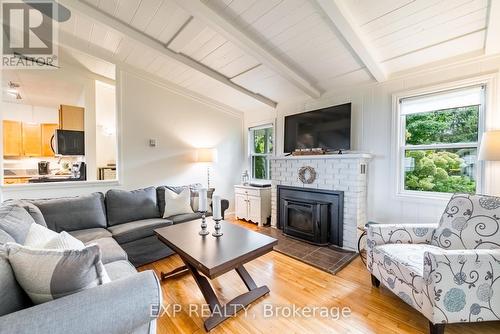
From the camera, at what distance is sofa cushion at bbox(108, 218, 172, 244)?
7.69 ft

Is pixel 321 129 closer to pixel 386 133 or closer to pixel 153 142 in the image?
pixel 386 133

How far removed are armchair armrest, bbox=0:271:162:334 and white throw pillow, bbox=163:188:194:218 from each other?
1.98 metres

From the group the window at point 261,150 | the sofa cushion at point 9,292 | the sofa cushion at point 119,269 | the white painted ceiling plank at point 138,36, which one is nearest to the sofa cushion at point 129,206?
the sofa cushion at point 119,269

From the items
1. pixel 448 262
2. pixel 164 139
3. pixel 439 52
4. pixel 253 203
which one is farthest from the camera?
pixel 253 203

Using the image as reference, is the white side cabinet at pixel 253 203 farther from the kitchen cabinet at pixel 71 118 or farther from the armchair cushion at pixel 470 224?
the kitchen cabinet at pixel 71 118

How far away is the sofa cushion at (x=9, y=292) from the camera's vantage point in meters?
0.83

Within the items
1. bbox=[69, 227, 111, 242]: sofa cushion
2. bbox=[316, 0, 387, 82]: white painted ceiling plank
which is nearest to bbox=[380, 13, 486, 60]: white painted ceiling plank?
bbox=[316, 0, 387, 82]: white painted ceiling plank

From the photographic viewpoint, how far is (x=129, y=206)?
9.09 feet

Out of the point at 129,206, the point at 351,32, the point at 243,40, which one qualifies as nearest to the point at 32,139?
the point at 129,206

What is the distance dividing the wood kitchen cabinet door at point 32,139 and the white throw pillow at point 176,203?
13.2 ft

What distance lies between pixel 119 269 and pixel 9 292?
27.7 inches

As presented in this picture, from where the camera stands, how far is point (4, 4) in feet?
7.34

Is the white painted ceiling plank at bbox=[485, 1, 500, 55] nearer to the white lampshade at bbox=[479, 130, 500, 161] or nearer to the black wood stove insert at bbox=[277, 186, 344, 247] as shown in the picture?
the white lampshade at bbox=[479, 130, 500, 161]

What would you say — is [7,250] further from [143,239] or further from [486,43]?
[486,43]
